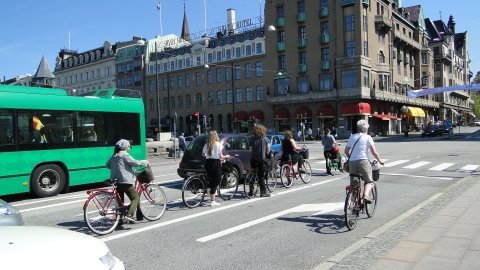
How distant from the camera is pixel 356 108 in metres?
52.4

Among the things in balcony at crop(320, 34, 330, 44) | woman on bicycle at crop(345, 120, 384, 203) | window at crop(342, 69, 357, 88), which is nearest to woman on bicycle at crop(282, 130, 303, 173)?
woman on bicycle at crop(345, 120, 384, 203)

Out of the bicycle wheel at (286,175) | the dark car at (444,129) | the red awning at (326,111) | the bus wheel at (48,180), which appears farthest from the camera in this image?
the red awning at (326,111)

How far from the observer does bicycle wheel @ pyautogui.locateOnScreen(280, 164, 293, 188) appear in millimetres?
13281

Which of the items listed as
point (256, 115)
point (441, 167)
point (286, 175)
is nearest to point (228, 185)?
point (286, 175)

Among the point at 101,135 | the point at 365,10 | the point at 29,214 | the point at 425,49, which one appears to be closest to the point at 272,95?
the point at 365,10

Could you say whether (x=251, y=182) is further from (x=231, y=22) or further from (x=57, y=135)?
(x=231, y=22)

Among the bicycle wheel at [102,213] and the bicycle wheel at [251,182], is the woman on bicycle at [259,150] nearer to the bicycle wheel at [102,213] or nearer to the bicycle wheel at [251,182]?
the bicycle wheel at [251,182]

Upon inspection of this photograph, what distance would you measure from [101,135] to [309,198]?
6.65 m

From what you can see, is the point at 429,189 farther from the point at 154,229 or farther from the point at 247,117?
the point at 247,117

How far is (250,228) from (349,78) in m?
→ 48.8

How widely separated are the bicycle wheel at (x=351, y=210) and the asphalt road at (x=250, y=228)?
141mm

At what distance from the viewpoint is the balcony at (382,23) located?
57084 mm

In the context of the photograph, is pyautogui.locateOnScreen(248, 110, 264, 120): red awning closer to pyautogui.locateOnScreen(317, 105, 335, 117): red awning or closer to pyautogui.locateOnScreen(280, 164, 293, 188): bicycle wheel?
pyautogui.locateOnScreen(317, 105, 335, 117): red awning

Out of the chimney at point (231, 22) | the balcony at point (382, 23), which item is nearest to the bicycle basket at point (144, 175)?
the balcony at point (382, 23)
